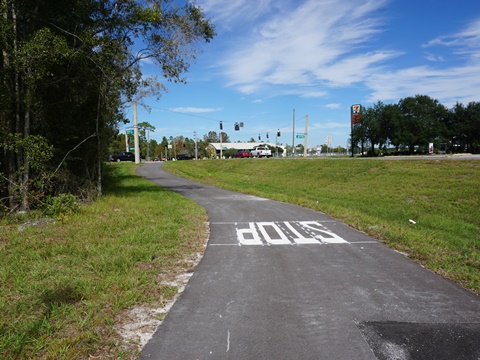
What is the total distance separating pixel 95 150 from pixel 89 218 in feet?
20.7

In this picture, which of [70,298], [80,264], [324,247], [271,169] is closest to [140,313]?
[70,298]

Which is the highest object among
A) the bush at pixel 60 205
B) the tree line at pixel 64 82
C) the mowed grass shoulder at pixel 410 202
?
the tree line at pixel 64 82

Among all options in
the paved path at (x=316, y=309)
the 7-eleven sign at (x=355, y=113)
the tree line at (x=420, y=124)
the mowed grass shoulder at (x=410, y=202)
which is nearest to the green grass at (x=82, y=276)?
the paved path at (x=316, y=309)

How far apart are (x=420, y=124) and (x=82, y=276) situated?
67.3m

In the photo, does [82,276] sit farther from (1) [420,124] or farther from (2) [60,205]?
(1) [420,124]

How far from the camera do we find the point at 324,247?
6703mm

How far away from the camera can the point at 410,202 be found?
50.1 ft

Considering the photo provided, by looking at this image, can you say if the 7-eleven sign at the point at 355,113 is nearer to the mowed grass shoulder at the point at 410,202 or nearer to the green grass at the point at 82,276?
the mowed grass shoulder at the point at 410,202

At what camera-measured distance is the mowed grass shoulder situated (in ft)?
21.2

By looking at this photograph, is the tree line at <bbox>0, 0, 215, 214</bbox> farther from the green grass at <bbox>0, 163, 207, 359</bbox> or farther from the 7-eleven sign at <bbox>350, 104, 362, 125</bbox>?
the 7-eleven sign at <bbox>350, 104, 362, 125</bbox>

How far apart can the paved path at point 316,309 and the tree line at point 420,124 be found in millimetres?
62282

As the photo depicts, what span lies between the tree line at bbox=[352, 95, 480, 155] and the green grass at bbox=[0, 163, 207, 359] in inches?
2443

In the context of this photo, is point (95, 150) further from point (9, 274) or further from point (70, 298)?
point (70, 298)

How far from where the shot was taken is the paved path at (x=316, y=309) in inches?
120
